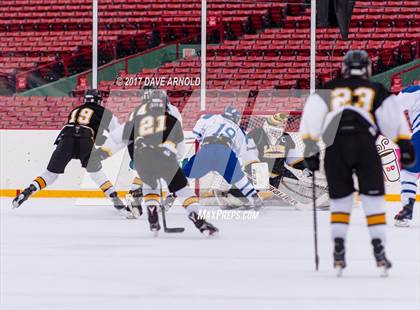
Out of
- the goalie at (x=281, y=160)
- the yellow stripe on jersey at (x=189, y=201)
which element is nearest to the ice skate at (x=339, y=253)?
the yellow stripe on jersey at (x=189, y=201)

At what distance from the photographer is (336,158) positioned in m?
4.89

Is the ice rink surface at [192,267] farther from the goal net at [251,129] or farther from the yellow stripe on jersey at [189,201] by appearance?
the goal net at [251,129]

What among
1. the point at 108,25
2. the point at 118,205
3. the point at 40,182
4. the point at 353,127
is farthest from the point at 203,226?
the point at 108,25

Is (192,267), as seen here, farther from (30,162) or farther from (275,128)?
(30,162)

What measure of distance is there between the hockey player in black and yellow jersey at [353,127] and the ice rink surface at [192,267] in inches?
19.9

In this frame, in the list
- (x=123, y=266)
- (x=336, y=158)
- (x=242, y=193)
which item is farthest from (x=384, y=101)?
(x=242, y=193)

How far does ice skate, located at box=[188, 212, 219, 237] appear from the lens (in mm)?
7730

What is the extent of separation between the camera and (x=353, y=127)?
15.5 feet

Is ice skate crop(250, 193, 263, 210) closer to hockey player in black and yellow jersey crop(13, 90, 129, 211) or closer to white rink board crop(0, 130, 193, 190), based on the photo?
hockey player in black and yellow jersey crop(13, 90, 129, 211)

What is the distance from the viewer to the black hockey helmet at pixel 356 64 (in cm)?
456

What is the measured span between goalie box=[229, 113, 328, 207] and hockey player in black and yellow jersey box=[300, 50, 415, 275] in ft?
18.2

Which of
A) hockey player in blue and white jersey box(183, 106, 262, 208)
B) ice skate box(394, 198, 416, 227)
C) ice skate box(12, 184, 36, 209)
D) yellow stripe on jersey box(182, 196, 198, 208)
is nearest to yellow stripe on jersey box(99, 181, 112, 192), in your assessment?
ice skate box(12, 184, 36, 209)

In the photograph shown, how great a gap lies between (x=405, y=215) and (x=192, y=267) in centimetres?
292

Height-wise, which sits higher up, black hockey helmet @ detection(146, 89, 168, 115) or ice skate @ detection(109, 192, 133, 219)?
black hockey helmet @ detection(146, 89, 168, 115)
